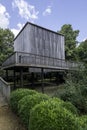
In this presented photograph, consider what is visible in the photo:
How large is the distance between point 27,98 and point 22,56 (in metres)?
8.04

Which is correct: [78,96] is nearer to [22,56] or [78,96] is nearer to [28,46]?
[22,56]

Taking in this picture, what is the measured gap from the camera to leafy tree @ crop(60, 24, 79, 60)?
38.3 metres

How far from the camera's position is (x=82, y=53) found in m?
35.8

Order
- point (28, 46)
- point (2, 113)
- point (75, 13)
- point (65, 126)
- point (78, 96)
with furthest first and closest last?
point (28, 46), point (75, 13), point (78, 96), point (2, 113), point (65, 126)

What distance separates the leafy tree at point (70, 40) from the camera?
126 ft

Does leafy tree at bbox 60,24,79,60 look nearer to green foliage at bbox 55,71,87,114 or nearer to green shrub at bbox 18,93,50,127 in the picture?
Result: green foliage at bbox 55,71,87,114

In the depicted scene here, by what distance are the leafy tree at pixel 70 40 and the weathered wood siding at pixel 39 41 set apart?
13.7 metres

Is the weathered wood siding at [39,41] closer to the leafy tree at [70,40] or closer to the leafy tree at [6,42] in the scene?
the leafy tree at [6,42]

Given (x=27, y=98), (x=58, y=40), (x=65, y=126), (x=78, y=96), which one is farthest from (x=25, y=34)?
(x=65, y=126)

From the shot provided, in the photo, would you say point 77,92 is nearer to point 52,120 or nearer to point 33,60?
point 33,60

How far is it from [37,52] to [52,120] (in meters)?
15.5

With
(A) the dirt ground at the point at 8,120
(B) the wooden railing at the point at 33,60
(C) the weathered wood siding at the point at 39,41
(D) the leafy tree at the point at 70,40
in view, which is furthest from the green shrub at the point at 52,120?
(D) the leafy tree at the point at 70,40

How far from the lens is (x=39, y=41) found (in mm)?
20656

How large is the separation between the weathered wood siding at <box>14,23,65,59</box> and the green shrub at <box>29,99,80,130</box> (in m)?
14.7
